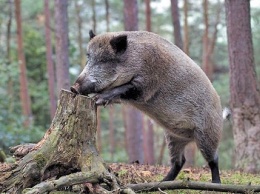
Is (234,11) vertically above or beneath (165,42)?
above

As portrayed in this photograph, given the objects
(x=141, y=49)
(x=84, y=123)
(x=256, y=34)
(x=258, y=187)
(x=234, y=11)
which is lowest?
(x=258, y=187)

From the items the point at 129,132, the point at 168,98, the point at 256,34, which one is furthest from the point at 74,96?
the point at 256,34

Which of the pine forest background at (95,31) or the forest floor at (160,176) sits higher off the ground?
the pine forest background at (95,31)

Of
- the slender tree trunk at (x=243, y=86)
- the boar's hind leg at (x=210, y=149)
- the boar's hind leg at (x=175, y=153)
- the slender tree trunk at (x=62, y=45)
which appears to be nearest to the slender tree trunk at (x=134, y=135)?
the slender tree trunk at (x=62, y=45)

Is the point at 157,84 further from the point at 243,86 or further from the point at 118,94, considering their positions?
the point at 243,86

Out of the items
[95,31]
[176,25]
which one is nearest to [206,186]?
[176,25]

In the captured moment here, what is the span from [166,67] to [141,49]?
41 cm

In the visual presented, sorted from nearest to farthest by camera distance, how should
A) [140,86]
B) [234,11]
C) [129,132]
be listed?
[140,86]
[234,11]
[129,132]

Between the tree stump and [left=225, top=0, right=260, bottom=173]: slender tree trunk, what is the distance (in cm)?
480

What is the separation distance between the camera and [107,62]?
19.7ft

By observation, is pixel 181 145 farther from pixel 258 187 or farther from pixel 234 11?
pixel 234 11

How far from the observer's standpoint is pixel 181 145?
6910 mm

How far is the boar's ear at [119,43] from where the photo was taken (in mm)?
5945

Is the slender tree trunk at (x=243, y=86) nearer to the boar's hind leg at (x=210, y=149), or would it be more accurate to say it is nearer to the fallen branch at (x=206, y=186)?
the boar's hind leg at (x=210, y=149)
